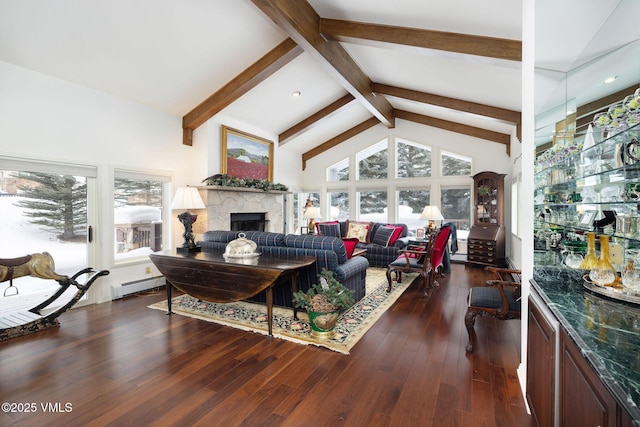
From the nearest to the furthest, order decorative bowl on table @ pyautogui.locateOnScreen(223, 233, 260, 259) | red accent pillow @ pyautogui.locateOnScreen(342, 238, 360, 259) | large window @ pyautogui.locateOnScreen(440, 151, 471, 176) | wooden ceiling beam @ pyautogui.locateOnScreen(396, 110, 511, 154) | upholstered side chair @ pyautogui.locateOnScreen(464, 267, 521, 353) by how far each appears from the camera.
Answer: upholstered side chair @ pyautogui.locateOnScreen(464, 267, 521, 353)
decorative bowl on table @ pyautogui.locateOnScreen(223, 233, 260, 259)
red accent pillow @ pyautogui.locateOnScreen(342, 238, 360, 259)
wooden ceiling beam @ pyautogui.locateOnScreen(396, 110, 511, 154)
large window @ pyautogui.locateOnScreen(440, 151, 471, 176)

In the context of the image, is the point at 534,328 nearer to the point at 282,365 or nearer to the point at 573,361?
the point at 573,361

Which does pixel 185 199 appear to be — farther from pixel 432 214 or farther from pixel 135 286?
pixel 432 214

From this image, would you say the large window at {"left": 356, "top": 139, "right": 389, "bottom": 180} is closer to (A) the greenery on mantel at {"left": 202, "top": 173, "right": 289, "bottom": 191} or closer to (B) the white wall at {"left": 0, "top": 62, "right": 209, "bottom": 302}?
(A) the greenery on mantel at {"left": 202, "top": 173, "right": 289, "bottom": 191}

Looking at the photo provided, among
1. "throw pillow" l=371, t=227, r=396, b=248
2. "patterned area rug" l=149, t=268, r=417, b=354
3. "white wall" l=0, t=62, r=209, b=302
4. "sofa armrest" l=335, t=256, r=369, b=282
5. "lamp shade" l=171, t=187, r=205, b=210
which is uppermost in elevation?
"white wall" l=0, t=62, r=209, b=302

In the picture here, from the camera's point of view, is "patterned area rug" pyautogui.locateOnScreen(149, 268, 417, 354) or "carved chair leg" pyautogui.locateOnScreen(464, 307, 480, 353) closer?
"carved chair leg" pyautogui.locateOnScreen(464, 307, 480, 353)

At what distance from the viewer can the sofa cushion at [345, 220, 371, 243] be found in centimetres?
625

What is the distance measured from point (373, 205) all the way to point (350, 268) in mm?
4758

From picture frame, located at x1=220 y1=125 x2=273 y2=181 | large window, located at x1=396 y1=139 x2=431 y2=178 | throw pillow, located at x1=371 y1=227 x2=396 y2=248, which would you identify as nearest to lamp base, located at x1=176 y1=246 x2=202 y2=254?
picture frame, located at x1=220 y1=125 x2=273 y2=181

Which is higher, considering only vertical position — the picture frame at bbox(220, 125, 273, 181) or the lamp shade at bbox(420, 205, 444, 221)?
the picture frame at bbox(220, 125, 273, 181)

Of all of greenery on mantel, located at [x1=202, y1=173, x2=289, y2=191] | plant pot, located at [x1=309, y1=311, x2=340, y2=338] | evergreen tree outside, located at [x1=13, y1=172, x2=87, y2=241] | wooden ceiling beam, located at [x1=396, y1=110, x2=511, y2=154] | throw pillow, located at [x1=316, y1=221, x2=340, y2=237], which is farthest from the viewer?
throw pillow, located at [x1=316, y1=221, x2=340, y2=237]

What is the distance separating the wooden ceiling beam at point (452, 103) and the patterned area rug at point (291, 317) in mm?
3104

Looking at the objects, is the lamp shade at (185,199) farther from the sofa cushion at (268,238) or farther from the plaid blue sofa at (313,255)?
the sofa cushion at (268,238)

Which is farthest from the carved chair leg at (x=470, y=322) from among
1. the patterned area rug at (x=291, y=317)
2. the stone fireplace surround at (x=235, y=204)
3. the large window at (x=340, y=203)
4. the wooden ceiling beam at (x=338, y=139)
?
the wooden ceiling beam at (x=338, y=139)

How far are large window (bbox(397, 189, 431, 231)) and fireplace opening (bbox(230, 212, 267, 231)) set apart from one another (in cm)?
341
